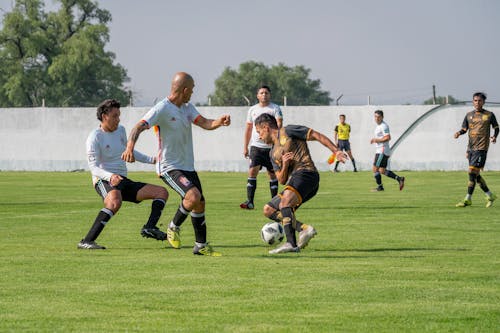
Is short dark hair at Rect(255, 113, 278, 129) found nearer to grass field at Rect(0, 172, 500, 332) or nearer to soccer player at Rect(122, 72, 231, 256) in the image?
soccer player at Rect(122, 72, 231, 256)

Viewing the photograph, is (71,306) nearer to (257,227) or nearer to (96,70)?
(257,227)

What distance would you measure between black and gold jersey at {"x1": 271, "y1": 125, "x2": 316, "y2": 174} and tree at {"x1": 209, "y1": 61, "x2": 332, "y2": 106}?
403ft

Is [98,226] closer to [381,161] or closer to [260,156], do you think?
[260,156]

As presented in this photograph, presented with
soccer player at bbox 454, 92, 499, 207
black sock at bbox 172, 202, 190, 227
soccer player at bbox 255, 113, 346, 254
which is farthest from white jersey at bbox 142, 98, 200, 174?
soccer player at bbox 454, 92, 499, 207

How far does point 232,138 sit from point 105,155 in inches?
1084

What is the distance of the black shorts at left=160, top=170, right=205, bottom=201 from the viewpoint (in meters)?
11.5

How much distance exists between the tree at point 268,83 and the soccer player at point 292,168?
122867 mm

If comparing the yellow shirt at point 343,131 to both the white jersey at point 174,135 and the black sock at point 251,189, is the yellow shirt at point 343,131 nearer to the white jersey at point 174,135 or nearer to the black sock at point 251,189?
the black sock at point 251,189

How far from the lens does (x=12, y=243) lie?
12.9 meters

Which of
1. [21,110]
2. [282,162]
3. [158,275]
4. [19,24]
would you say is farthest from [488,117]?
[19,24]

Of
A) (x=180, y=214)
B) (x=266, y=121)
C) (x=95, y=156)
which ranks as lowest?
(x=180, y=214)

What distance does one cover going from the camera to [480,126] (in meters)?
19.8

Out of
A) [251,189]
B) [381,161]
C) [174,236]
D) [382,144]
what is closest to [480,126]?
[251,189]

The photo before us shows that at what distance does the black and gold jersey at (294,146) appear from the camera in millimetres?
11727
